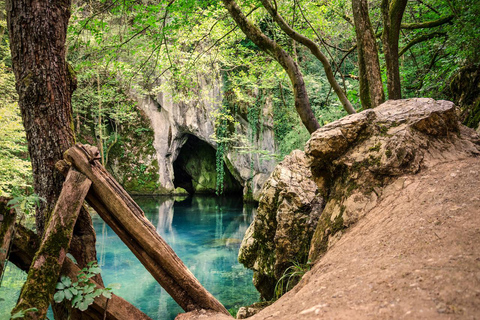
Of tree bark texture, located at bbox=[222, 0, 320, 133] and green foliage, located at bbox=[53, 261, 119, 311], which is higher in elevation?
tree bark texture, located at bbox=[222, 0, 320, 133]

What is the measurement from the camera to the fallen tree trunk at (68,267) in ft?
7.30

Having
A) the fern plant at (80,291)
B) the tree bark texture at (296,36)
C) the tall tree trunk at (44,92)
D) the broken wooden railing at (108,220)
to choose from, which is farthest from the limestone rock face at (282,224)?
the tall tree trunk at (44,92)

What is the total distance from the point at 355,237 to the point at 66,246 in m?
2.23

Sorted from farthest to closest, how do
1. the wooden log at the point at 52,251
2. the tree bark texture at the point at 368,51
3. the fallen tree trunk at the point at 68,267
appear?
the tree bark texture at the point at 368,51 < the fallen tree trunk at the point at 68,267 < the wooden log at the point at 52,251

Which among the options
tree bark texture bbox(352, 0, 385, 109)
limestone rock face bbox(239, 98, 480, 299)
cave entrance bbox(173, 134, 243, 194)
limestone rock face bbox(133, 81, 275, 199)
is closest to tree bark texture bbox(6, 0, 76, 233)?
limestone rock face bbox(239, 98, 480, 299)

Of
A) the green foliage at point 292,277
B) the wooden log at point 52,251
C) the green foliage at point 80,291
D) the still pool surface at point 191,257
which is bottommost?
the still pool surface at point 191,257

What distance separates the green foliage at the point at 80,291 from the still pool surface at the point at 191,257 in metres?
4.31

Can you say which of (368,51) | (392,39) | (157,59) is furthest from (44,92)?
(392,39)

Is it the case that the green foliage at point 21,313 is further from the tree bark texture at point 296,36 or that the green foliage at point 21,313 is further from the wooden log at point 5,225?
the tree bark texture at point 296,36

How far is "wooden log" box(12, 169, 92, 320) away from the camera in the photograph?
197 centimetres

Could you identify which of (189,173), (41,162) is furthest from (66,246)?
(189,173)

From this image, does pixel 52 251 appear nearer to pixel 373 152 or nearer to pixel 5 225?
pixel 5 225

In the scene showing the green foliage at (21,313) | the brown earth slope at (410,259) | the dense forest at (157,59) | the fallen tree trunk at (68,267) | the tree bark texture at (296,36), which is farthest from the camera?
the tree bark texture at (296,36)

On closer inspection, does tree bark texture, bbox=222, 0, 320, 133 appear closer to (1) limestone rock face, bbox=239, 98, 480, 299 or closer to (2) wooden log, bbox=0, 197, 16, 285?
(1) limestone rock face, bbox=239, 98, 480, 299
